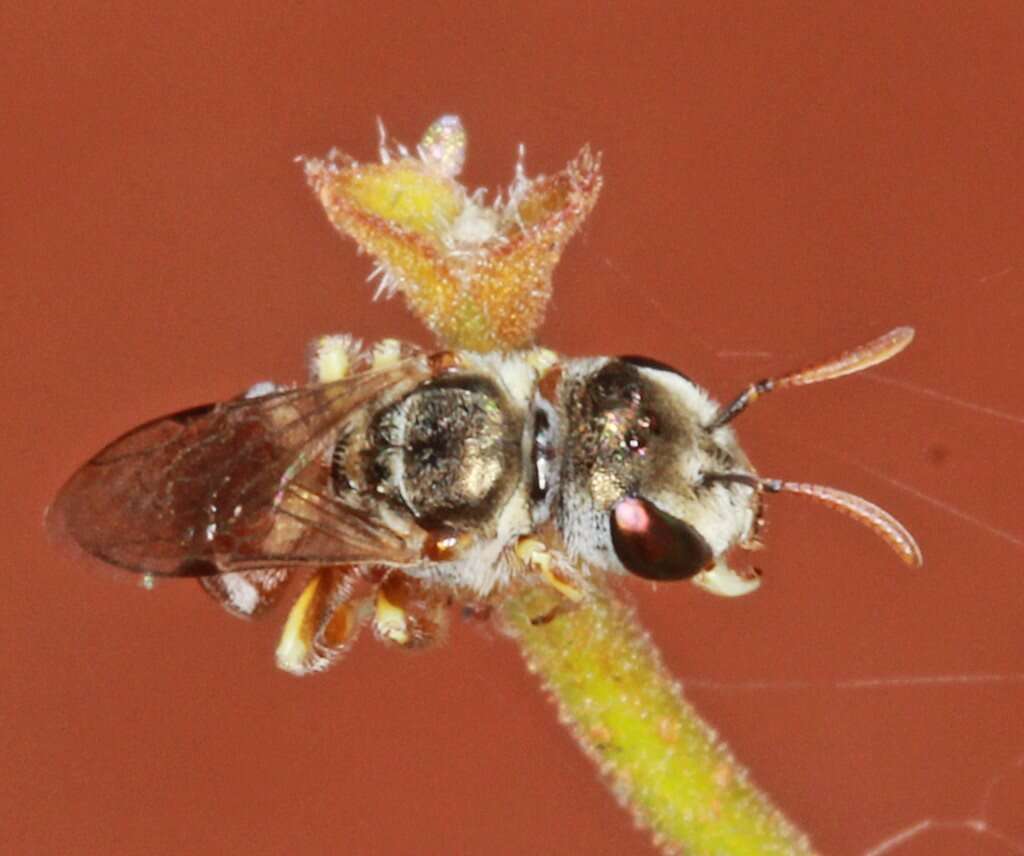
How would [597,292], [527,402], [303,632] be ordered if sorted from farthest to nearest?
[597,292] < [303,632] < [527,402]

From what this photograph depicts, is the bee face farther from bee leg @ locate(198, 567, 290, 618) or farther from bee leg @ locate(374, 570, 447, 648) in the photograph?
bee leg @ locate(198, 567, 290, 618)

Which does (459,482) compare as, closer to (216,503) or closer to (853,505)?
(216,503)

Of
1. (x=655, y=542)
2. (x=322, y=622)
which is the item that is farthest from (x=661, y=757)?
(x=322, y=622)

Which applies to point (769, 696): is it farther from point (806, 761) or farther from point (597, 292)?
point (597, 292)

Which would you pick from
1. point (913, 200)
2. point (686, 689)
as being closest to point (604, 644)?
point (686, 689)

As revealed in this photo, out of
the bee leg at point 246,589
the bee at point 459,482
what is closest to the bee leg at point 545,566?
the bee at point 459,482

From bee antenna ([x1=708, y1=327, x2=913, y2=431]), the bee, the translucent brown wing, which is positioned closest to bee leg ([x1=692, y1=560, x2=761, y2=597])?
the bee
